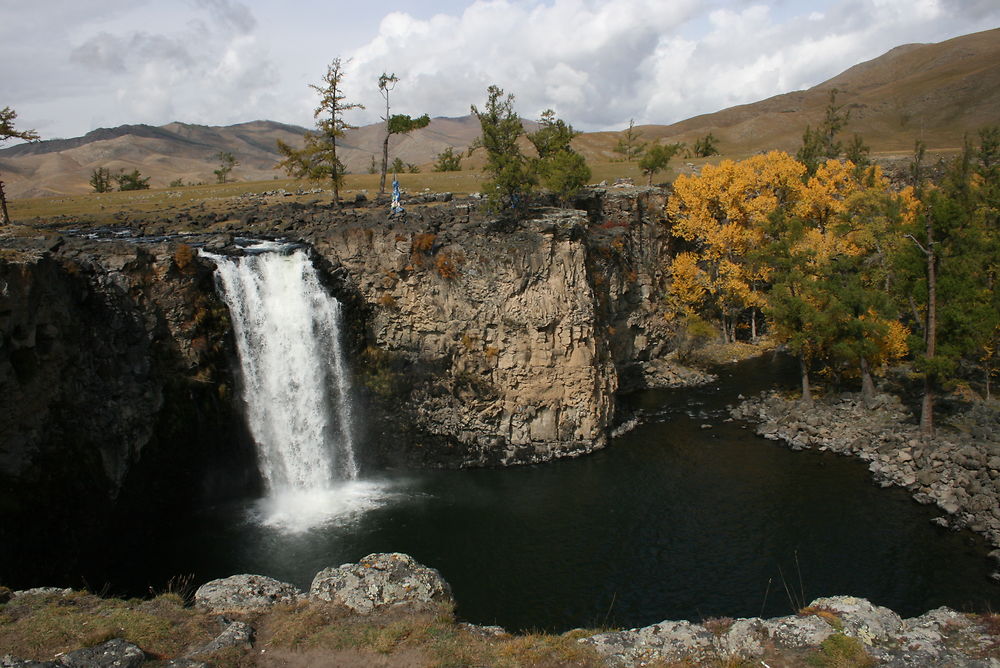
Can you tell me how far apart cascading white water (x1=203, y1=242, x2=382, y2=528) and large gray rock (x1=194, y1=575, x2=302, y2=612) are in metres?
12.5

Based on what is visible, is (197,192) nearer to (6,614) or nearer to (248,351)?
(248,351)

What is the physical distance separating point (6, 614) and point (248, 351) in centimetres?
1686

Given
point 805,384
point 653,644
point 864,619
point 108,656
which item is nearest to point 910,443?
point 805,384

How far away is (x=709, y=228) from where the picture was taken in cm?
4647

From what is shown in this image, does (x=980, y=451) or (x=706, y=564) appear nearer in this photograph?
(x=706, y=564)

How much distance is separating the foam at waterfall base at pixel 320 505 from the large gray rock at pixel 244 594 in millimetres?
10237

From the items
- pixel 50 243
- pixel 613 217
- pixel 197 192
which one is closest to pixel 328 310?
pixel 50 243

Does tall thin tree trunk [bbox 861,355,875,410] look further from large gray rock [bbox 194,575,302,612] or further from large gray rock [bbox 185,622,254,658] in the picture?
large gray rock [bbox 185,622,254,658]

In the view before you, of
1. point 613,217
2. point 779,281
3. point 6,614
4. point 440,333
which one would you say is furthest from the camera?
point 613,217

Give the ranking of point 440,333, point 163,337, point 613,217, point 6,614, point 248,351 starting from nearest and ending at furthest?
point 6,614, point 163,337, point 248,351, point 440,333, point 613,217

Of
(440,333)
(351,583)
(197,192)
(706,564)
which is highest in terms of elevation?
(197,192)

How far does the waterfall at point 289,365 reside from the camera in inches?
1159

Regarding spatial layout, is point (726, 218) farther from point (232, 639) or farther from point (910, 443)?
point (232, 639)

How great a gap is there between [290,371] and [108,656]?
18998 millimetres
